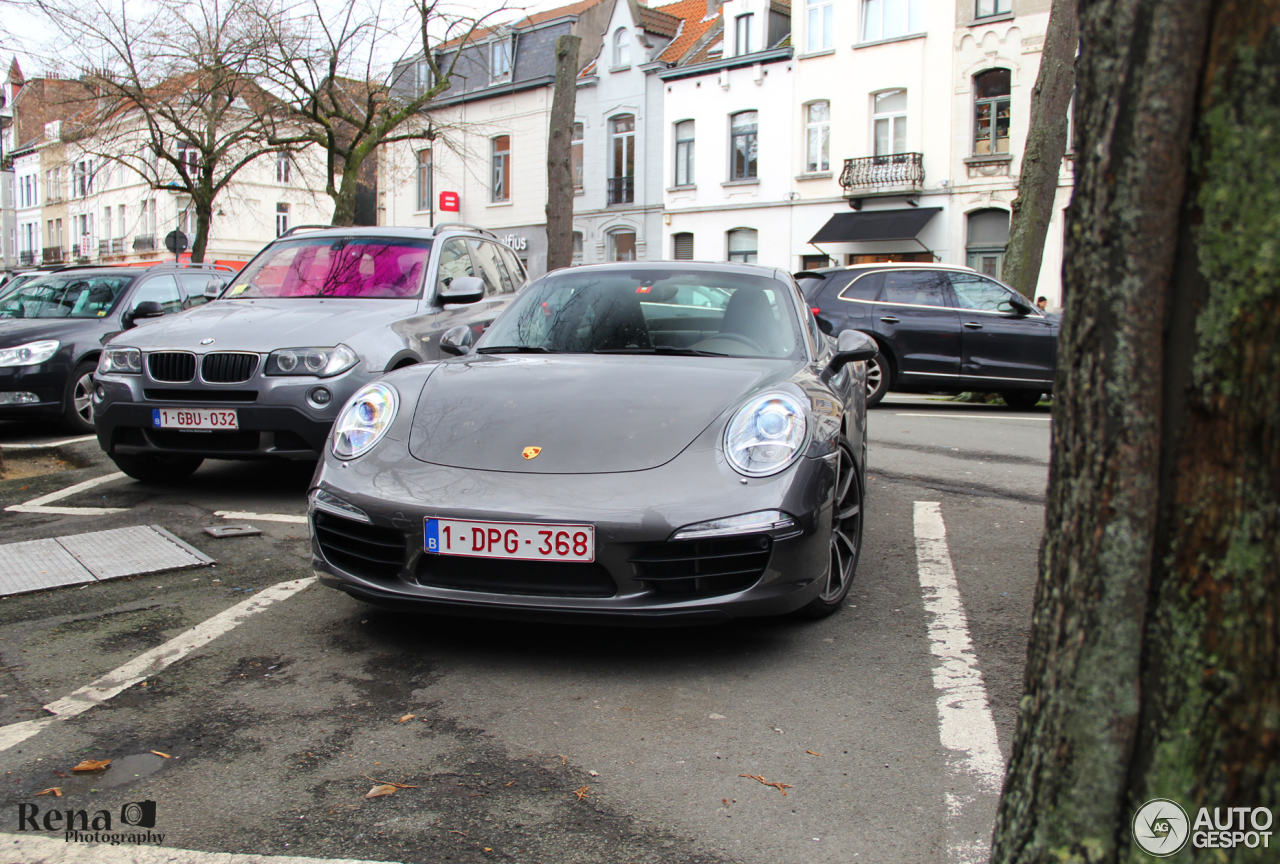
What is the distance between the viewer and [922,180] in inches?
1109

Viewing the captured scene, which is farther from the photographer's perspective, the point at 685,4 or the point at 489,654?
the point at 685,4

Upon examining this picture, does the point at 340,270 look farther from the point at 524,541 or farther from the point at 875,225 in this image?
the point at 875,225

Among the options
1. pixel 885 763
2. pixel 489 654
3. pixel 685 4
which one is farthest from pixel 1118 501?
pixel 685 4

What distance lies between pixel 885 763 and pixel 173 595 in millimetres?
2971

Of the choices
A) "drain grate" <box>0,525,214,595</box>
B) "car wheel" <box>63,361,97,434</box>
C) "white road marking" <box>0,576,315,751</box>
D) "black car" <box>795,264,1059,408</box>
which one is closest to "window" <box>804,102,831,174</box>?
"black car" <box>795,264,1059,408</box>

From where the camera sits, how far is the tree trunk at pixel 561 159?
18656 millimetres

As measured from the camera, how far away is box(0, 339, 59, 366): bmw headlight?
31.1 feet

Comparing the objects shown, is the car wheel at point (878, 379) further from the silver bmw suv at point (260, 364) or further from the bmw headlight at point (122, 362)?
the bmw headlight at point (122, 362)

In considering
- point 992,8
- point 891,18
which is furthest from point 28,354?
point 891,18

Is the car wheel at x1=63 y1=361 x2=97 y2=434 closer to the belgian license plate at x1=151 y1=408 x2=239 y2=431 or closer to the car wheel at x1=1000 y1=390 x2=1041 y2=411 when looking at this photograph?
the belgian license plate at x1=151 y1=408 x2=239 y2=431

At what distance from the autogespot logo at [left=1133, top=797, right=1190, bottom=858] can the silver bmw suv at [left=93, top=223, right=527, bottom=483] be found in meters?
4.13

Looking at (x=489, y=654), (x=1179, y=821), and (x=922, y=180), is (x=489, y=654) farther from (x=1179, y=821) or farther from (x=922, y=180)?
(x=922, y=180)

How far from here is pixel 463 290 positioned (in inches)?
283

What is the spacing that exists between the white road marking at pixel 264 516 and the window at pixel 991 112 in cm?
2469
